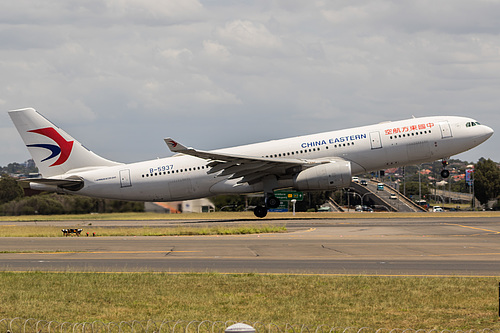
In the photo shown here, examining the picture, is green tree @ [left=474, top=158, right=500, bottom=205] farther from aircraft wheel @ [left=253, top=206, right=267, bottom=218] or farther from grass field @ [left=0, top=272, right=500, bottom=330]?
grass field @ [left=0, top=272, right=500, bottom=330]

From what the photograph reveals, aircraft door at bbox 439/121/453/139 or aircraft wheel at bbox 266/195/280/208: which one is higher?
aircraft door at bbox 439/121/453/139

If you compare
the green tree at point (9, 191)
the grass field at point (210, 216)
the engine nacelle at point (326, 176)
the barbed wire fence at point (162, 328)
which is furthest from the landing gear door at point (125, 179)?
the barbed wire fence at point (162, 328)

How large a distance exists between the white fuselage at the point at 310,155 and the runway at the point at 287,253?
9044 millimetres

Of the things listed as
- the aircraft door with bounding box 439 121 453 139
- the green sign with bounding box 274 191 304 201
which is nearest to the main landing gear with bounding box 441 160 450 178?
the aircraft door with bounding box 439 121 453 139

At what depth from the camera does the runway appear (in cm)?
2095

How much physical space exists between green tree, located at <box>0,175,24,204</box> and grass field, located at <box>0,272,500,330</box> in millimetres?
43656

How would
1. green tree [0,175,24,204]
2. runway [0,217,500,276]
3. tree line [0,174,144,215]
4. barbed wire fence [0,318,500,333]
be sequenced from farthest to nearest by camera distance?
green tree [0,175,24,204] → tree line [0,174,144,215] → runway [0,217,500,276] → barbed wire fence [0,318,500,333]

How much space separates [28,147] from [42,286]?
3317cm

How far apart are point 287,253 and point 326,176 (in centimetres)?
1905

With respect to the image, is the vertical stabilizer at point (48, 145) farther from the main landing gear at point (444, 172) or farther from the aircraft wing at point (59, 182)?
the main landing gear at point (444, 172)

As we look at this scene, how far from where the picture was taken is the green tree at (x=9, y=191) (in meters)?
60.2

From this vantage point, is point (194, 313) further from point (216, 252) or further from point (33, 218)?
point (33, 218)

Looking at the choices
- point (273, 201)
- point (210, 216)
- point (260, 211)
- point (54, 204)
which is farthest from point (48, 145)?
point (273, 201)

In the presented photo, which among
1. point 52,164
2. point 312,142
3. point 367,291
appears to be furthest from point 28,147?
point 367,291
